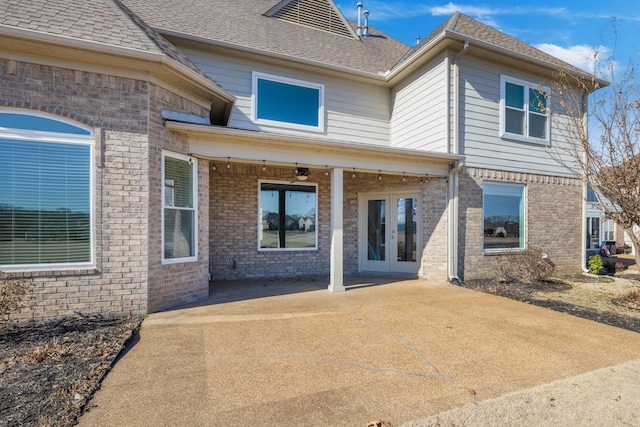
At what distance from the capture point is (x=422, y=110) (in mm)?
8594

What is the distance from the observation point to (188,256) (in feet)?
19.5

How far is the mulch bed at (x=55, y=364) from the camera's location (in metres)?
2.58

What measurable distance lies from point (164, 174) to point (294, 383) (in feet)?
13.6

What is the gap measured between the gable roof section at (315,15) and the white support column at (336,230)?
6463 millimetres

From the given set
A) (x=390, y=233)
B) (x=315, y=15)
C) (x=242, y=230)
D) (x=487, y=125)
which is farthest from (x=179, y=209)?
(x=315, y=15)

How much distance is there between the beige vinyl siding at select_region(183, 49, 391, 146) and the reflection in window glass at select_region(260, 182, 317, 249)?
5.32ft

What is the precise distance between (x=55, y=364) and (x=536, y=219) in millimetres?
10499

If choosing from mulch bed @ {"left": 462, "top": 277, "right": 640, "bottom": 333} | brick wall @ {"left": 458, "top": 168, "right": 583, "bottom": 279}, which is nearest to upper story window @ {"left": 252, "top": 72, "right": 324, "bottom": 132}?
brick wall @ {"left": 458, "top": 168, "right": 583, "bottom": 279}

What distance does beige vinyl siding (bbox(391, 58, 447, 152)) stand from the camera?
7.96 meters

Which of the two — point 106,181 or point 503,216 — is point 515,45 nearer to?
point 503,216

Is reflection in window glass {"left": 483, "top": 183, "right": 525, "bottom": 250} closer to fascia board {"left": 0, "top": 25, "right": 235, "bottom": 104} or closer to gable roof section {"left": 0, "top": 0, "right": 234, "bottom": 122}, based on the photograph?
gable roof section {"left": 0, "top": 0, "right": 234, "bottom": 122}

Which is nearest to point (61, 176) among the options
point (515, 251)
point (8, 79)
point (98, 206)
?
point (98, 206)

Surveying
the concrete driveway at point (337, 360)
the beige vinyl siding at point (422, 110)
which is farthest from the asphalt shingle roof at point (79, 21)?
the beige vinyl siding at point (422, 110)

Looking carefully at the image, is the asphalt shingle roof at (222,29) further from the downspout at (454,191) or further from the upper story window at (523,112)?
the downspout at (454,191)
